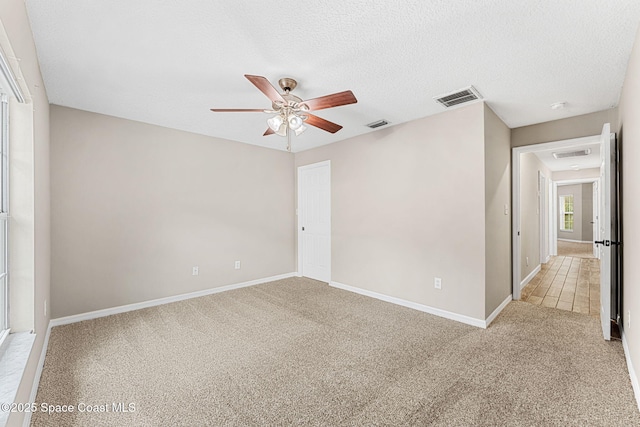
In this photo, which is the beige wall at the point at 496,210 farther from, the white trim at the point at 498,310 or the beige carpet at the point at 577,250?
the beige carpet at the point at 577,250

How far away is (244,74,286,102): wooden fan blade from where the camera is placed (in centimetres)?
192

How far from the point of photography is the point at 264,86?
6.74 ft

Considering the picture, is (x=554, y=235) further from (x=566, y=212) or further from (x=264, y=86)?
(x=264, y=86)

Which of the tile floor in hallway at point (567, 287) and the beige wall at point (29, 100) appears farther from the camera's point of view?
the tile floor in hallway at point (567, 287)

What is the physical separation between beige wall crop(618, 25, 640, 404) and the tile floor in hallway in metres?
1.52

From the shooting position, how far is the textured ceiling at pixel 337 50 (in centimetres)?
169

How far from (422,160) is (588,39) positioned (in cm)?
179

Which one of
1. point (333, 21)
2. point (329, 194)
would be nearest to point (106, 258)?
point (329, 194)

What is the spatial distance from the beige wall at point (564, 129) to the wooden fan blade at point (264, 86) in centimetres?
334

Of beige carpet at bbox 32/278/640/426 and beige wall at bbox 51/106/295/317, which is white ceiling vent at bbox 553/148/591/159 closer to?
beige carpet at bbox 32/278/640/426

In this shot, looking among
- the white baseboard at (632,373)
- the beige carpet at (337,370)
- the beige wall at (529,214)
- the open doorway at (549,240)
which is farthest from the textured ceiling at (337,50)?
the beige carpet at (337,370)

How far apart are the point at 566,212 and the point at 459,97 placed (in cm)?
1079

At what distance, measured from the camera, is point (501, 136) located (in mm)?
3535

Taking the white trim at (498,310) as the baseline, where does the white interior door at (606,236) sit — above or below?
above
